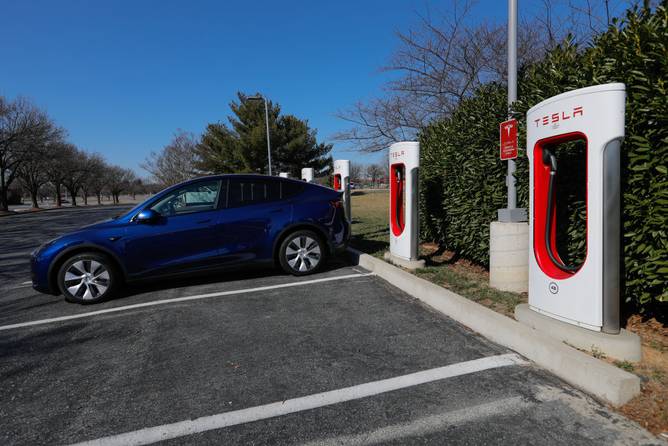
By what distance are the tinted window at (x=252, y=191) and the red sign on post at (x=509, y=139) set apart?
10.2 feet

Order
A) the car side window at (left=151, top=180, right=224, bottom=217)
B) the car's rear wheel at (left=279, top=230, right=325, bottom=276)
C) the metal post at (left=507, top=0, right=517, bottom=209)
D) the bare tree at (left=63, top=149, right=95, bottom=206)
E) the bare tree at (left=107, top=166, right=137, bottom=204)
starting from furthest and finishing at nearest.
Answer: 1. the bare tree at (left=107, top=166, right=137, bottom=204)
2. the bare tree at (left=63, top=149, right=95, bottom=206)
3. the car's rear wheel at (left=279, top=230, right=325, bottom=276)
4. the car side window at (left=151, top=180, right=224, bottom=217)
5. the metal post at (left=507, top=0, right=517, bottom=209)

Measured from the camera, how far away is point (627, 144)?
2.99 metres

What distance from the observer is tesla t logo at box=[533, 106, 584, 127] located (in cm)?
280

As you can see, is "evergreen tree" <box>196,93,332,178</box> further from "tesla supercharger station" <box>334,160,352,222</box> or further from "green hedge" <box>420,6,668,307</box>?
"green hedge" <box>420,6,668,307</box>

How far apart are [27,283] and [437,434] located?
7.06 m

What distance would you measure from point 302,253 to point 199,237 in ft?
4.86

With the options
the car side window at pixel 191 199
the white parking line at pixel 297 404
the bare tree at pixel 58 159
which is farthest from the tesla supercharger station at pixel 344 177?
the bare tree at pixel 58 159

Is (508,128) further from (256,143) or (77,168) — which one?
(77,168)

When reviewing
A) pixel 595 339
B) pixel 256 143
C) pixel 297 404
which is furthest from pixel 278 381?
pixel 256 143

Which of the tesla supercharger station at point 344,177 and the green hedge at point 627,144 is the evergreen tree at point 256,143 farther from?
the green hedge at point 627,144

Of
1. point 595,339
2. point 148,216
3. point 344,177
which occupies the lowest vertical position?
point 595,339

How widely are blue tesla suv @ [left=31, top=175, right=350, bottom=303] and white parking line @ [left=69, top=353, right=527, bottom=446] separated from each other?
10.2 feet

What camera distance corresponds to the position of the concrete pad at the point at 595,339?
266cm

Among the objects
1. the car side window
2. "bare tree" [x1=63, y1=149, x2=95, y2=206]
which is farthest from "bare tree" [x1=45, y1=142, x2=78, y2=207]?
the car side window
